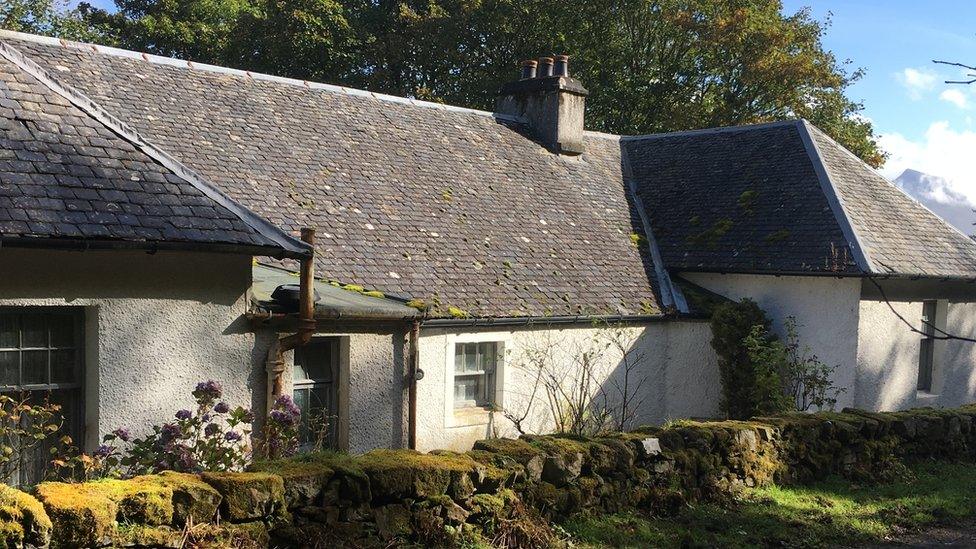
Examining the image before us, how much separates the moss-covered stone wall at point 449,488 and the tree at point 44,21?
93.5 ft

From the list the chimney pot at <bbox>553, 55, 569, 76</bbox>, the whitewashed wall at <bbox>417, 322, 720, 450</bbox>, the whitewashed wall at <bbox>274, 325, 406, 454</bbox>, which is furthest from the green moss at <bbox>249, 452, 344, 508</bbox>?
the chimney pot at <bbox>553, 55, 569, 76</bbox>

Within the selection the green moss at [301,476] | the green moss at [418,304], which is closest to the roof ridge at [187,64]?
the green moss at [418,304]

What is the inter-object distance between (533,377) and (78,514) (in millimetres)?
9994

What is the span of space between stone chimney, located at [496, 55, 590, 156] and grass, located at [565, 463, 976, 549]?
1107cm

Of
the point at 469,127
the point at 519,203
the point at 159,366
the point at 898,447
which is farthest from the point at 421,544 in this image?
the point at 469,127

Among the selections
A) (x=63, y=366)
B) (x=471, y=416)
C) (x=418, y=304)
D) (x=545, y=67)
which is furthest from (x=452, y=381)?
(x=545, y=67)

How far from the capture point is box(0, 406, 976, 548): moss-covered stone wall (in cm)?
526

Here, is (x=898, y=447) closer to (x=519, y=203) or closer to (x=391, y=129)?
(x=519, y=203)

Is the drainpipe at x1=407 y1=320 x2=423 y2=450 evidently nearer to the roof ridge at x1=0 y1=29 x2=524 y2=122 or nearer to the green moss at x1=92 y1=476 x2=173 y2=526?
the green moss at x1=92 y1=476 x2=173 y2=526

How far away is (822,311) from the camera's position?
51.7ft

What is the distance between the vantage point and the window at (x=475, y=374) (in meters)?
14.0

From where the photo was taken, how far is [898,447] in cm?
1109

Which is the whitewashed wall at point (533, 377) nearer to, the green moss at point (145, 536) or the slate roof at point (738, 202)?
the slate roof at point (738, 202)

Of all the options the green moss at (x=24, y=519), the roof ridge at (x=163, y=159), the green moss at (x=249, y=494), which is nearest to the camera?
the green moss at (x=24, y=519)
